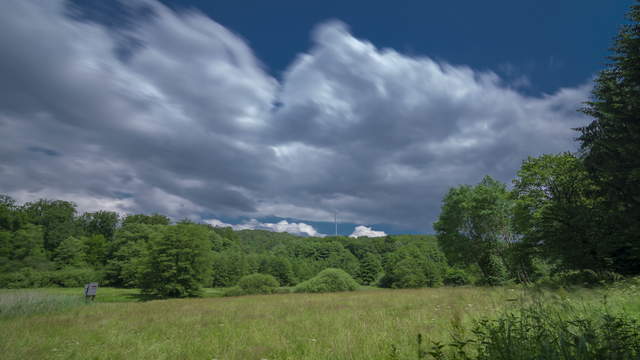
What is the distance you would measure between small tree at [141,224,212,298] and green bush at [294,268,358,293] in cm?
1406

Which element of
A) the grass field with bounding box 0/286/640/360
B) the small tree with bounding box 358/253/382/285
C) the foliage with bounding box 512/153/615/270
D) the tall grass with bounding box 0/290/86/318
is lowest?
the small tree with bounding box 358/253/382/285

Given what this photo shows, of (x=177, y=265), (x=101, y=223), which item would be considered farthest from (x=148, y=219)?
(x=177, y=265)

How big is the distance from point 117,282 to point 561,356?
7995cm

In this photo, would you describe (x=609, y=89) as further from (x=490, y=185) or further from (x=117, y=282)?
(x=117, y=282)

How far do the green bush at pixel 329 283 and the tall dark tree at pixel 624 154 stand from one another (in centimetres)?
2926

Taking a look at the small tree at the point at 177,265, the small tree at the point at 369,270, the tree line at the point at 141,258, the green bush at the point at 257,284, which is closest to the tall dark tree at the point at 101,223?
the tree line at the point at 141,258

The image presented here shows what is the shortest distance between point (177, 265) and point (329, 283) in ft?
69.2

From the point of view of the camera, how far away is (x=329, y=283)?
41.6 meters

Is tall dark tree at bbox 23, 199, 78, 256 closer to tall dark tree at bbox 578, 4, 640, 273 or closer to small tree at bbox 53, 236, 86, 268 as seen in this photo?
small tree at bbox 53, 236, 86, 268

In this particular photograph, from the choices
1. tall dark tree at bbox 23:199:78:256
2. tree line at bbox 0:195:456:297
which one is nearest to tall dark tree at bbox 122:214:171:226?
tree line at bbox 0:195:456:297

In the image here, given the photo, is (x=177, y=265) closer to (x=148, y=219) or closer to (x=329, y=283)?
(x=329, y=283)

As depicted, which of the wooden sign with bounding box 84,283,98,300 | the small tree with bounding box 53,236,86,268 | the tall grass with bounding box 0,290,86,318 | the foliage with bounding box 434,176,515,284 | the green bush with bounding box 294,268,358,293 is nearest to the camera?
the tall grass with bounding box 0,290,86,318

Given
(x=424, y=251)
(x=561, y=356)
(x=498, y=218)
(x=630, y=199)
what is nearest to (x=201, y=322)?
(x=561, y=356)

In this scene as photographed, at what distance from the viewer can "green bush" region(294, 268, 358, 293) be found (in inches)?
1629
